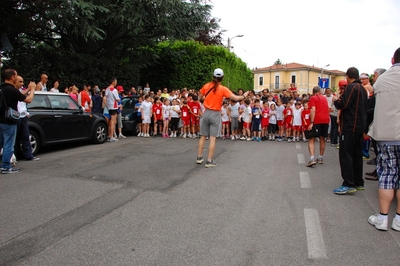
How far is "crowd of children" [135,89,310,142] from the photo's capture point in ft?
44.1

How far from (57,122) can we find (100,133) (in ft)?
6.67

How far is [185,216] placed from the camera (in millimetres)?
4516

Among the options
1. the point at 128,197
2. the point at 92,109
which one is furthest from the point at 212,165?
the point at 92,109

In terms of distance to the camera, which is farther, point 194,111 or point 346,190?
point 194,111

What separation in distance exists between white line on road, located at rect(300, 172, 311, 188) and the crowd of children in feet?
20.4

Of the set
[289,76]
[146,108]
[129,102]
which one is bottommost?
[146,108]

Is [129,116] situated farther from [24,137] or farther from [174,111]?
[24,137]

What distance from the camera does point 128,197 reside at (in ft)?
17.5

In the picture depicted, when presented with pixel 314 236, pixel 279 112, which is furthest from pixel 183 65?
pixel 314 236

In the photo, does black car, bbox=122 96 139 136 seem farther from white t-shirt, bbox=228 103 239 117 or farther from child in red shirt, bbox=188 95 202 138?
white t-shirt, bbox=228 103 239 117

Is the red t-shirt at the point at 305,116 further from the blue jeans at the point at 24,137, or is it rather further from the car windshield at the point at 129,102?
the blue jeans at the point at 24,137

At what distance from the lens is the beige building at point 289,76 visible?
8519cm

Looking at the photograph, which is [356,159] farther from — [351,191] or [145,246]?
[145,246]

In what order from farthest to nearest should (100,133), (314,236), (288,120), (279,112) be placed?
(279,112), (288,120), (100,133), (314,236)
